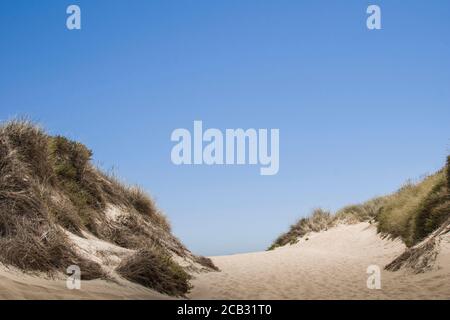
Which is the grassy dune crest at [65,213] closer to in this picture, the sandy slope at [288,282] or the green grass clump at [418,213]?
the sandy slope at [288,282]

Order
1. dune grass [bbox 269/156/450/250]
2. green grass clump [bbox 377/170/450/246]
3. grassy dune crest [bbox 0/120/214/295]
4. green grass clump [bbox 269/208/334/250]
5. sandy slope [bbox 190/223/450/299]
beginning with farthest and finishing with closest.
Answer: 1. green grass clump [bbox 269/208/334/250]
2. dune grass [bbox 269/156/450/250]
3. green grass clump [bbox 377/170/450/246]
4. sandy slope [bbox 190/223/450/299]
5. grassy dune crest [bbox 0/120/214/295]

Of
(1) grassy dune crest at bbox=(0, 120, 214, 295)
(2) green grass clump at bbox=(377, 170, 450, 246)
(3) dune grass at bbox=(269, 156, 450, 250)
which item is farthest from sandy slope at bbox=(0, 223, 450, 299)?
(3) dune grass at bbox=(269, 156, 450, 250)

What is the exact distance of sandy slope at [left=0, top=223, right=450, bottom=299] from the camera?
10.3m

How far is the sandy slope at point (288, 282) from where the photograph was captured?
10.3 metres

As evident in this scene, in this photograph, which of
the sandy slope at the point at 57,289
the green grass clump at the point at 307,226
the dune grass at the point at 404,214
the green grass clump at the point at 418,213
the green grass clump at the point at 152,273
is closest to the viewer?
the sandy slope at the point at 57,289

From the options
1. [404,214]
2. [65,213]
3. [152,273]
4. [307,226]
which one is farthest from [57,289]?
[307,226]

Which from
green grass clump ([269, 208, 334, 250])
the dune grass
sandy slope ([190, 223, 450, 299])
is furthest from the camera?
green grass clump ([269, 208, 334, 250])

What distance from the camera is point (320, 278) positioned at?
17031mm

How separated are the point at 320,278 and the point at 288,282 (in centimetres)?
139

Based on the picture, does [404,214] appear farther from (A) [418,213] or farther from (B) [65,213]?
(B) [65,213]

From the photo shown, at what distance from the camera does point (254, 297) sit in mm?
13055

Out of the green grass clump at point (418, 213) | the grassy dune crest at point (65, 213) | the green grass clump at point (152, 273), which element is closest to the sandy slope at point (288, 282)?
the green grass clump at point (152, 273)

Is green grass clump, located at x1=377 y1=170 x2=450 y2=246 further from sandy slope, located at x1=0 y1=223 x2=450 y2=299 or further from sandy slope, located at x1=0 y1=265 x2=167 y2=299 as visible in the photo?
sandy slope, located at x1=0 y1=265 x2=167 y2=299
